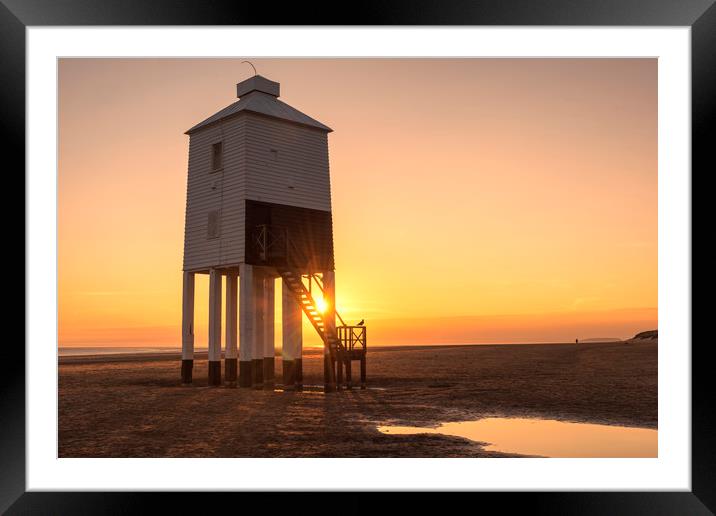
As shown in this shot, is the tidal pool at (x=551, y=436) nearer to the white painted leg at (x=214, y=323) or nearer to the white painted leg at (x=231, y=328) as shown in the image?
the white painted leg at (x=214, y=323)

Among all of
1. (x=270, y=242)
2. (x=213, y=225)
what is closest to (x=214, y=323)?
(x=213, y=225)

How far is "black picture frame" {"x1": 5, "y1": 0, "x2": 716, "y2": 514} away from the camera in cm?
792

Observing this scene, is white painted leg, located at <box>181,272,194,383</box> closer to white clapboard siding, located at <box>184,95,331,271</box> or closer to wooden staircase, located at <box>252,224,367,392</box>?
white clapboard siding, located at <box>184,95,331,271</box>

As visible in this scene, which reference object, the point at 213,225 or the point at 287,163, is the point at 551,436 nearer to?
the point at 287,163

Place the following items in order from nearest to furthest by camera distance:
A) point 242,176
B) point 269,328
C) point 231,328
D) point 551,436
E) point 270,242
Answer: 1. point 551,436
2. point 242,176
3. point 270,242
4. point 269,328
5. point 231,328

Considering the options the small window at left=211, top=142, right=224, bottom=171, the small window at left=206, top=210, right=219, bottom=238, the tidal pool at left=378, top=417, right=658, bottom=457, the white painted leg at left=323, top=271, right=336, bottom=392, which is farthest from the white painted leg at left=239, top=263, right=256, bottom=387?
the tidal pool at left=378, top=417, right=658, bottom=457

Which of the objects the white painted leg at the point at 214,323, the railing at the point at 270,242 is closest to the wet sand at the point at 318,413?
the white painted leg at the point at 214,323

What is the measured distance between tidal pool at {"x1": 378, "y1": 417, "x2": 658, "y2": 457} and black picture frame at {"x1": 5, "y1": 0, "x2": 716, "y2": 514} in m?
7.24

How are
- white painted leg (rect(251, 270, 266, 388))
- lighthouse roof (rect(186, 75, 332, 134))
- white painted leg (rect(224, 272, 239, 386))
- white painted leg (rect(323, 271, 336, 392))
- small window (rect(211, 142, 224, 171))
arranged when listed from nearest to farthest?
white painted leg (rect(323, 271, 336, 392)) → lighthouse roof (rect(186, 75, 332, 134)) → white painted leg (rect(251, 270, 266, 388)) → small window (rect(211, 142, 224, 171)) → white painted leg (rect(224, 272, 239, 386))

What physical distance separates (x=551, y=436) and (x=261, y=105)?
17.0m

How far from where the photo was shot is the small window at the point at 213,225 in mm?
29084

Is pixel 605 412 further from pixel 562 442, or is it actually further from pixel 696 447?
pixel 696 447

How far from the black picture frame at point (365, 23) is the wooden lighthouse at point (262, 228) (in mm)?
19615

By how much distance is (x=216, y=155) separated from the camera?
97.6ft
